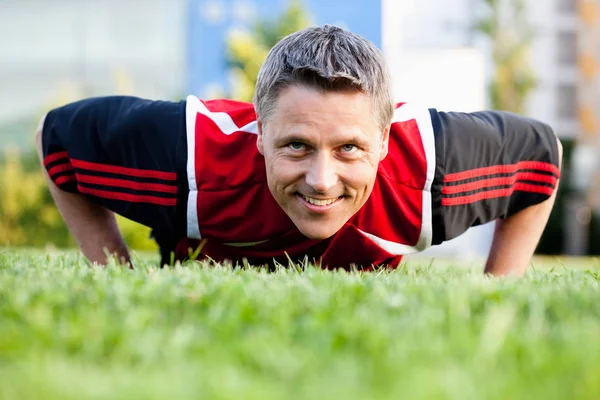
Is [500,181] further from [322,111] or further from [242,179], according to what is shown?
[242,179]

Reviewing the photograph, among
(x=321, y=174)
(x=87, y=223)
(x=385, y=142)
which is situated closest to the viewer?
(x=321, y=174)

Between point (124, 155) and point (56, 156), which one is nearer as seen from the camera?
point (124, 155)

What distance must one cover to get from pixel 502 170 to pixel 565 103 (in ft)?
114

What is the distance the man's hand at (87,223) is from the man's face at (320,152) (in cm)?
136

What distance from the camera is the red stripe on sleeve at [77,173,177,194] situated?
3.97 meters

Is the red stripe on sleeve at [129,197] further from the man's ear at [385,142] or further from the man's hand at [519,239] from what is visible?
the man's hand at [519,239]

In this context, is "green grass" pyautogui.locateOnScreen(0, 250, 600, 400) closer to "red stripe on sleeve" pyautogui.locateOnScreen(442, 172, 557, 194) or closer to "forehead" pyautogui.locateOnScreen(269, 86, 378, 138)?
"forehead" pyautogui.locateOnScreen(269, 86, 378, 138)


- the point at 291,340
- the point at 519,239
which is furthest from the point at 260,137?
the point at 291,340

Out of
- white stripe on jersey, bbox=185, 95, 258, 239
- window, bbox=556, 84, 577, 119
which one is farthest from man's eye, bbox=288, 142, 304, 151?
window, bbox=556, 84, 577, 119

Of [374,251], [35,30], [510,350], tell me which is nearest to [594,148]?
[35,30]

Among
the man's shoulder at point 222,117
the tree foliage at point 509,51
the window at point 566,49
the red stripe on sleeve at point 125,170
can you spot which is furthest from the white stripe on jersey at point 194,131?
the window at point 566,49

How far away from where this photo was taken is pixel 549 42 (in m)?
36.6

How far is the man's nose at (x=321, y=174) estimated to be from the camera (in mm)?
3406

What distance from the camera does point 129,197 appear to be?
13.3 feet
